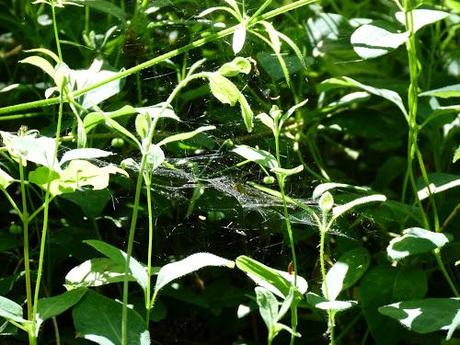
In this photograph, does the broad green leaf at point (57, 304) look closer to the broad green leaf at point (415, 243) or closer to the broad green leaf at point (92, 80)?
the broad green leaf at point (92, 80)

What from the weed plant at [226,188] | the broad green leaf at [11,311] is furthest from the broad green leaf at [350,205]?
the broad green leaf at [11,311]

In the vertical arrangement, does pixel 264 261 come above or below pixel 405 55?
below

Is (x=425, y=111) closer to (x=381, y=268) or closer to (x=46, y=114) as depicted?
(x=381, y=268)

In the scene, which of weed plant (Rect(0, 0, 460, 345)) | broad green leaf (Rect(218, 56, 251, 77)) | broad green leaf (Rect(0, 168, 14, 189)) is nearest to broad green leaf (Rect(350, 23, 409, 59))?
weed plant (Rect(0, 0, 460, 345))

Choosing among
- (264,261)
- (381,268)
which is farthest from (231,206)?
(381,268)

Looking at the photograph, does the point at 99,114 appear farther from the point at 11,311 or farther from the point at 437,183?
the point at 437,183

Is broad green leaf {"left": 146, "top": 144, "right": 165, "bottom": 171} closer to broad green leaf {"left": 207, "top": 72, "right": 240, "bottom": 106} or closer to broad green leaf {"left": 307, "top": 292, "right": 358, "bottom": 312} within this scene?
broad green leaf {"left": 207, "top": 72, "right": 240, "bottom": 106}
